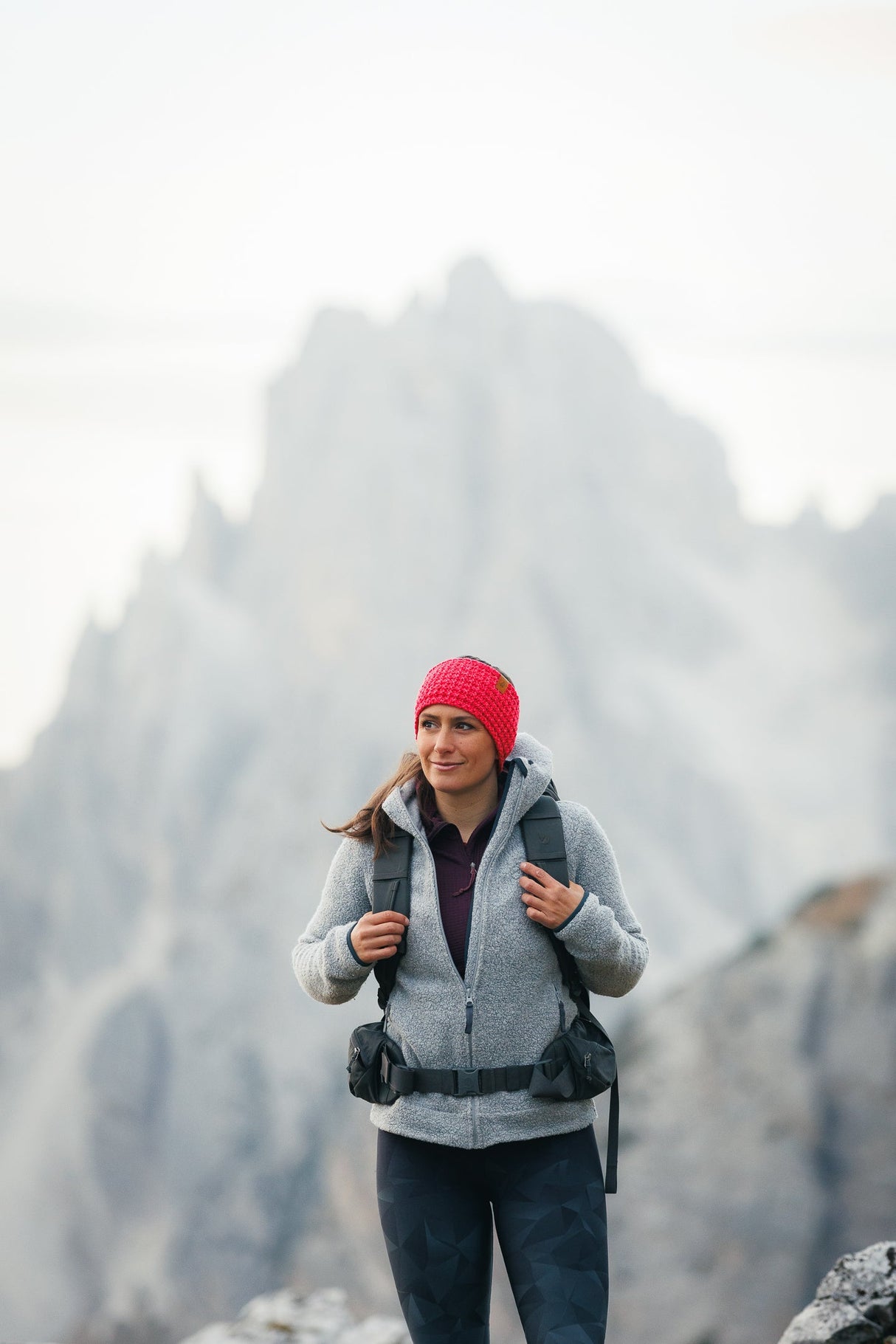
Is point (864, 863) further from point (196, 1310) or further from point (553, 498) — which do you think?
point (196, 1310)

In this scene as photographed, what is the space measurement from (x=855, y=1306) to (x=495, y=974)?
74.0 inches

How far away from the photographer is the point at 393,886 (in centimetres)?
301

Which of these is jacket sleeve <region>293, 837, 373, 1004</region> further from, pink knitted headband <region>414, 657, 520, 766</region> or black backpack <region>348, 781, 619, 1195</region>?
pink knitted headband <region>414, 657, 520, 766</region>

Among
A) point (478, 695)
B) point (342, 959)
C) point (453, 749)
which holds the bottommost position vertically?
point (342, 959)

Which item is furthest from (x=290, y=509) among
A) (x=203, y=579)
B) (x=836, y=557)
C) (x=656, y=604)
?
(x=836, y=557)

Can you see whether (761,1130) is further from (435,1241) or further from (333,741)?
(435,1241)

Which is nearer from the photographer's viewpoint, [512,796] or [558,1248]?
[558,1248]

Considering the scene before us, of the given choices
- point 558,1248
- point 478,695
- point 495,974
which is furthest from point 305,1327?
point 478,695

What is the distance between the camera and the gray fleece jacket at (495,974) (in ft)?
9.57

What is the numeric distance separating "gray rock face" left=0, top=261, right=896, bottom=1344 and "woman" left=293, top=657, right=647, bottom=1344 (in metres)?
32.4

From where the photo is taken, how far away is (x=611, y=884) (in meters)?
3.08

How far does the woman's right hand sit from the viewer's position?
292 centimetres

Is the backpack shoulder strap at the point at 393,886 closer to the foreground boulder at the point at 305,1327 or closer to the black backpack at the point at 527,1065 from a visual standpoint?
the black backpack at the point at 527,1065

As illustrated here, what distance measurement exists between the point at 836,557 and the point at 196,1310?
37.2 m
